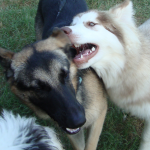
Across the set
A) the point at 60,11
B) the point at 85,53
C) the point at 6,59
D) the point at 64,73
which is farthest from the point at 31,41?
the point at 64,73

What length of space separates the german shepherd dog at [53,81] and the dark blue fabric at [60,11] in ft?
3.53

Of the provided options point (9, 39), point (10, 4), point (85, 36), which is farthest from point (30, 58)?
point (10, 4)

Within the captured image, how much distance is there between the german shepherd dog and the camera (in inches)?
70.4

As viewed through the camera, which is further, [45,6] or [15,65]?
[45,6]

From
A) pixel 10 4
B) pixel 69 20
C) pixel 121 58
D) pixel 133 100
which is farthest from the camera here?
pixel 10 4

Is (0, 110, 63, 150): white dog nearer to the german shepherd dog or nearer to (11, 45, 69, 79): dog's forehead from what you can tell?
the german shepherd dog

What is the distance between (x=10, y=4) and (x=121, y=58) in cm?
464

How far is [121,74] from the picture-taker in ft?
7.55

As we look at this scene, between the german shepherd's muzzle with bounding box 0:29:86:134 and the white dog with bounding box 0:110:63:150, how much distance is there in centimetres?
27

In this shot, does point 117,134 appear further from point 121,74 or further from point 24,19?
point 24,19

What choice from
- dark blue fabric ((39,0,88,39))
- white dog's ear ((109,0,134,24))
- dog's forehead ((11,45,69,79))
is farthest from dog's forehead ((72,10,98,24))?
dark blue fabric ((39,0,88,39))

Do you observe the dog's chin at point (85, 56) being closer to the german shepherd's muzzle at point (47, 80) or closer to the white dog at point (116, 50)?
the white dog at point (116, 50)

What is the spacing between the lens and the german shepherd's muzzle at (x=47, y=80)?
1782mm

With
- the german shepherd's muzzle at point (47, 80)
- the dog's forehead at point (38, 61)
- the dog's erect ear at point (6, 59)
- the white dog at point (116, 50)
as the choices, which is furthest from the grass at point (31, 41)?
the dog's forehead at point (38, 61)
